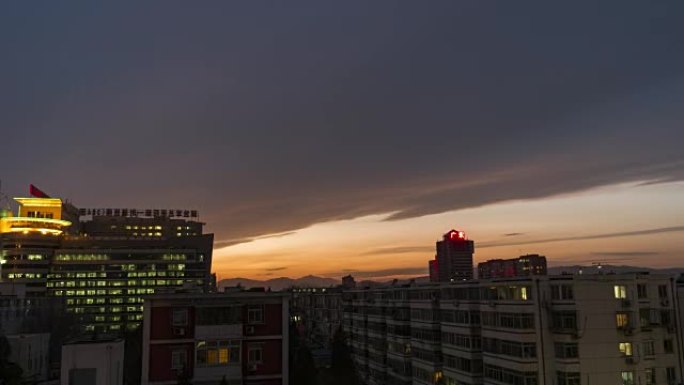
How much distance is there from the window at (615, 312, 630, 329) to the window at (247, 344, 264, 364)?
95.7 ft

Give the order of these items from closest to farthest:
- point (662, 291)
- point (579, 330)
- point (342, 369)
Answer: point (579, 330)
point (662, 291)
point (342, 369)

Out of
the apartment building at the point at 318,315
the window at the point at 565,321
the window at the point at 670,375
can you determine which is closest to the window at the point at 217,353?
the window at the point at 565,321

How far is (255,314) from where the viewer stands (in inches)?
1475

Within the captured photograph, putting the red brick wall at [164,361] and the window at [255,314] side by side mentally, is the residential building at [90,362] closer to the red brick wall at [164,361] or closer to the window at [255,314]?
the red brick wall at [164,361]

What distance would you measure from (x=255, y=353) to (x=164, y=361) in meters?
5.69

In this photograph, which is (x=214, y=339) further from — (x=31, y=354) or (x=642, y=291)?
(x=31, y=354)

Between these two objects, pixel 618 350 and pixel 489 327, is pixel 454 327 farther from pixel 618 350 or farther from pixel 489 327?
pixel 618 350

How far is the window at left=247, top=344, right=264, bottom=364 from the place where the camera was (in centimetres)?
3672

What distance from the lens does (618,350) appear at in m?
46.1

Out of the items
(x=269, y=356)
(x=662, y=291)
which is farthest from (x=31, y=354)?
(x=662, y=291)

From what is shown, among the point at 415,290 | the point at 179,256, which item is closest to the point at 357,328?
the point at 415,290

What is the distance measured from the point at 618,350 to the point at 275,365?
28.3m

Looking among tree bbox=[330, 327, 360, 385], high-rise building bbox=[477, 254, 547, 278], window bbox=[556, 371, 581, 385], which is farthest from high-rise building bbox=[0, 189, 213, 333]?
window bbox=[556, 371, 581, 385]

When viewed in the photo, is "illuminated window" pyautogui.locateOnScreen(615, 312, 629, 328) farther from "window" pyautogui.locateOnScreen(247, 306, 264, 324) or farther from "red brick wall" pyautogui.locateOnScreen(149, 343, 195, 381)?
"red brick wall" pyautogui.locateOnScreen(149, 343, 195, 381)
